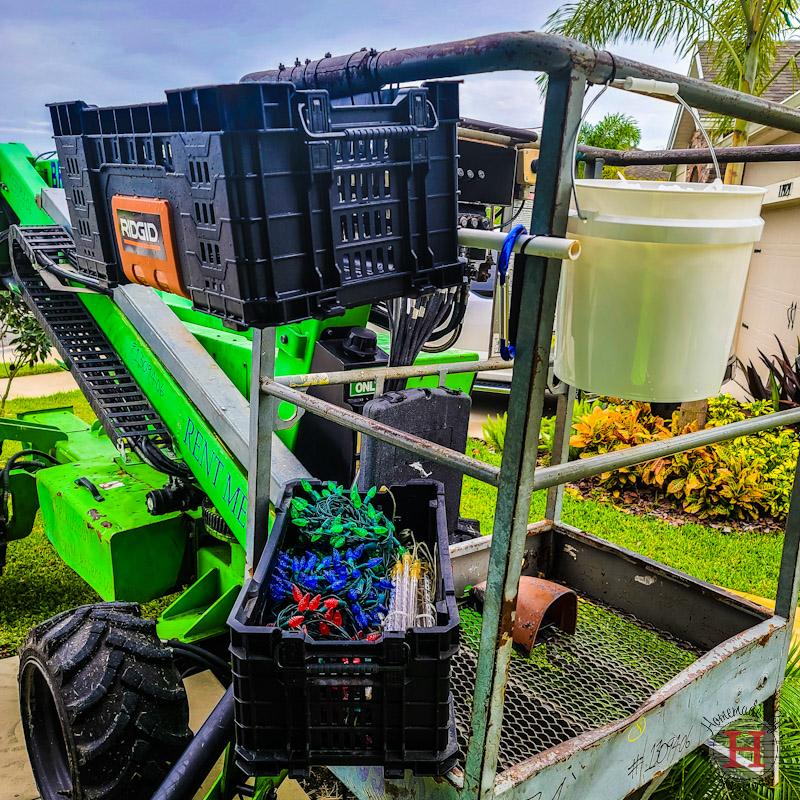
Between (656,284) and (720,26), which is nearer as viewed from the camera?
(656,284)

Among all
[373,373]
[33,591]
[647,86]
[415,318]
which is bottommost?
[33,591]

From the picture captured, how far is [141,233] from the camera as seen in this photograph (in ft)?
6.18

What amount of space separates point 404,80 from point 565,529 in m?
2.10

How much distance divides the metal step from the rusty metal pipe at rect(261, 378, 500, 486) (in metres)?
1.15

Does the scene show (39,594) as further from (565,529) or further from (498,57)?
(498,57)

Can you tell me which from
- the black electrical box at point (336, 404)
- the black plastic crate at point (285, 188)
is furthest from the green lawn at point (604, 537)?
the black plastic crate at point (285, 188)

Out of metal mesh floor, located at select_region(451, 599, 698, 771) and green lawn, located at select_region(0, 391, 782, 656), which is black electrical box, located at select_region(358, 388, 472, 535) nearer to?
metal mesh floor, located at select_region(451, 599, 698, 771)

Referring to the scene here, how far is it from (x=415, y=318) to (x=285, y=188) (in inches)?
48.9

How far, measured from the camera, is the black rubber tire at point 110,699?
7.46 feet

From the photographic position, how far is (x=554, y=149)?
1321 mm

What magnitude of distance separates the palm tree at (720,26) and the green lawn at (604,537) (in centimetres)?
356

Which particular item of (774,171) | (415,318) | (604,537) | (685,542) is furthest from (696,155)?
(774,171)

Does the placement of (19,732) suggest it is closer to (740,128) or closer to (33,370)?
(740,128)

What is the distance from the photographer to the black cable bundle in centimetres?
272
